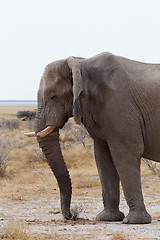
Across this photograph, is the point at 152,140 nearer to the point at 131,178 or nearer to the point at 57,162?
the point at 131,178

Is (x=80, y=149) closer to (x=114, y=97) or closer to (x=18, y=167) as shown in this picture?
(x=18, y=167)

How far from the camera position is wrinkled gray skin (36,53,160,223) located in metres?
7.60

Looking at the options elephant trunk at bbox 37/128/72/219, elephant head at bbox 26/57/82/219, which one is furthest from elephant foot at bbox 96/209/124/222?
elephant head at bbox 26/57/82/219

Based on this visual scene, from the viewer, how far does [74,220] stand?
8180mm

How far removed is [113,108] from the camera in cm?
761

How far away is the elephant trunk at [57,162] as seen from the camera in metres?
7.91

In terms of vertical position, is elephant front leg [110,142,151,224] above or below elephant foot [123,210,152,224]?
above

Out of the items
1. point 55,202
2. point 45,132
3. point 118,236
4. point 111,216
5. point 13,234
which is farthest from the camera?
point 55,202

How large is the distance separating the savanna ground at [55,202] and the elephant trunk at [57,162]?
30cm

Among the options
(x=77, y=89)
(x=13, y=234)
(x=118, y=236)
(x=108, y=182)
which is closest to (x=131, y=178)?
(x=108, y=182)

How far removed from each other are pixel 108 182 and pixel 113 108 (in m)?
1.51

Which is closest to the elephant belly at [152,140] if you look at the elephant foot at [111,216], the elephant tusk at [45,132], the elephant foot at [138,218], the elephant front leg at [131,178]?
the elephant front leg at [131,178]

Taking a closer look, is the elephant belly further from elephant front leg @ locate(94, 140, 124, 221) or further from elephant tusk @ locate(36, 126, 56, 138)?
elephant tusk @ locate(36, 126, 56, 138)

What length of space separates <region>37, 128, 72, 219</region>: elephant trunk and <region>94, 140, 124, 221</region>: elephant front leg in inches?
26.1
